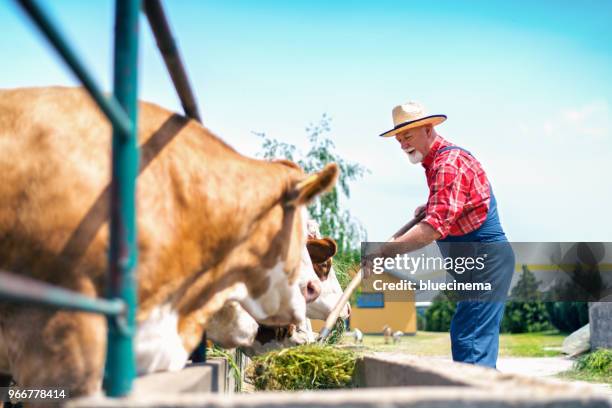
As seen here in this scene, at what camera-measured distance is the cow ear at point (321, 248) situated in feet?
16.7

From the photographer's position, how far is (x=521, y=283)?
99.0 feet

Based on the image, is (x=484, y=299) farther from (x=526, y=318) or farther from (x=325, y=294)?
(x=526, y=318)

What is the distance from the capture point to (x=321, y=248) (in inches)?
203

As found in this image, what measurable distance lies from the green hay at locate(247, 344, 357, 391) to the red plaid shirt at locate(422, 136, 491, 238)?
1.02 metres

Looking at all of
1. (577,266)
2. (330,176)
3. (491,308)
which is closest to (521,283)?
(577,266)

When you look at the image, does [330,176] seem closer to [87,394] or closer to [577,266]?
[87,394]

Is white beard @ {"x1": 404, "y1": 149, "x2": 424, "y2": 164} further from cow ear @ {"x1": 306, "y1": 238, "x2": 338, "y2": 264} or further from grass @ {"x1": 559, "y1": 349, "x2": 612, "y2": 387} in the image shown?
grass @ {"x1": 559, "y1": 349, "x2": 612, "y2": 387}

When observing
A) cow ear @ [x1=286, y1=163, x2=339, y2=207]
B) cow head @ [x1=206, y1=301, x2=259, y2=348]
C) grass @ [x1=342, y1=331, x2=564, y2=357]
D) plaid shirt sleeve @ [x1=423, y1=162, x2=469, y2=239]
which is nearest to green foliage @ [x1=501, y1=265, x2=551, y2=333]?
grass @ [x1=342, y1=331, x2=564, y2=357]

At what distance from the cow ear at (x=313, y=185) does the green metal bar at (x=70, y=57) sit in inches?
44.9

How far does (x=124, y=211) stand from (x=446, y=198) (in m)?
3.11

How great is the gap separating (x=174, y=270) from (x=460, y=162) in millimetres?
2777

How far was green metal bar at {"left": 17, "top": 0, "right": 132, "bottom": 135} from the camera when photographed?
110cm

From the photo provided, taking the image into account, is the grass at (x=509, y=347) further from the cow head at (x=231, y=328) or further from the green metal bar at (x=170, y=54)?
the green metal bar at (x=170, y=54)

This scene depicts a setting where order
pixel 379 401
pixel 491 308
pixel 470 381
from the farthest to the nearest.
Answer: pixel 491 308
pixel 470 381
pixel 379 401
